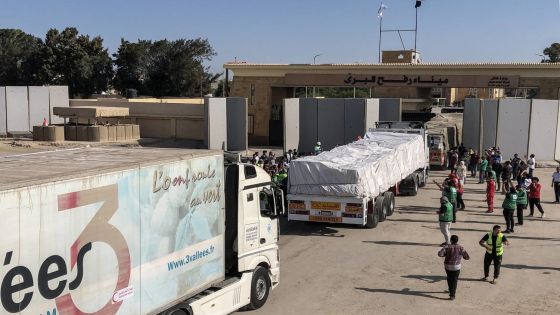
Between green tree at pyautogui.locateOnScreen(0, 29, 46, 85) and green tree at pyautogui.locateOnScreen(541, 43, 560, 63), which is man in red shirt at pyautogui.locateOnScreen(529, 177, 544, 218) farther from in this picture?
green tree at pyautogui.locateOnScreen(541, 43, 560, 63)

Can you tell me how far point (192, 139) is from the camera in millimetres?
44562

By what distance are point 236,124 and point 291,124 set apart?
11.8ft

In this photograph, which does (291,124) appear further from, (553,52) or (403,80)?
(553,52)

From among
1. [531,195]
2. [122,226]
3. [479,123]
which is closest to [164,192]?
[122,226]

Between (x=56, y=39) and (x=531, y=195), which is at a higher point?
(x=56, y=39)

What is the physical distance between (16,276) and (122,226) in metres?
1.69

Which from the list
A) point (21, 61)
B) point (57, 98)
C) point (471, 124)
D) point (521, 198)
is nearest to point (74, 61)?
point (21, 61)

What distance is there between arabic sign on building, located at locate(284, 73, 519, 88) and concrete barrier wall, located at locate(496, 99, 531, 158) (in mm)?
5628

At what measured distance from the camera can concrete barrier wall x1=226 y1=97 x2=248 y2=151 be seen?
3675 cm

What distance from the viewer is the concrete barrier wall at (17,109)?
4469cm

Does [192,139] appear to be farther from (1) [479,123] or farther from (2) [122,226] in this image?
(2) [122,226]

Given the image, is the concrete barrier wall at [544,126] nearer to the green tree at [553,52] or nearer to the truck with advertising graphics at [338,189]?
the truck with advertising graphics at [338,189]

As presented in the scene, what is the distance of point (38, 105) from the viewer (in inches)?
1841

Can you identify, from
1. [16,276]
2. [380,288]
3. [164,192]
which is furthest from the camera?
[380,288]
